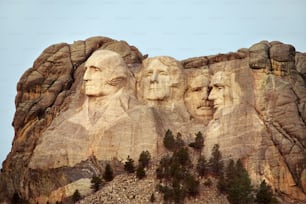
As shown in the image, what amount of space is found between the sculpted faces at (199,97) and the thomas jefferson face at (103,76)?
3846 mm

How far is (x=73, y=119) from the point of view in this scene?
54406mm

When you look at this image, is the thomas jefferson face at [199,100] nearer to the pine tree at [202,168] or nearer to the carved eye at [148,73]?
the carved eye at [148,73]

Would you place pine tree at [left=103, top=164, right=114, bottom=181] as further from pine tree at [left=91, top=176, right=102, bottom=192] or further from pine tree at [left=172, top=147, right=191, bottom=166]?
pine tree at [left=172, top=147, right=191, bottom=166]

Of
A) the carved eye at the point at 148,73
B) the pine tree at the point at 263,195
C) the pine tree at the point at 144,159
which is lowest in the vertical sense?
the pine tree at the point at 263,195

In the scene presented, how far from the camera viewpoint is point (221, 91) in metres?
53.8

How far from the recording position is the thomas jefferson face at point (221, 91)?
53.6 metres

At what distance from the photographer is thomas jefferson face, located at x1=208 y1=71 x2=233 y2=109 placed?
53625 mm

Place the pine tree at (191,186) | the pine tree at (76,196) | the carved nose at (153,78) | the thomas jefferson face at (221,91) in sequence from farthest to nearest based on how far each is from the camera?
the carved nose at (153,78) < the thomas jefferson face at (221,91) < the pine tree at (76,196) < the pine tree at (191,186)

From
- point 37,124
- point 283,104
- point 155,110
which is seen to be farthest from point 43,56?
point 283,104

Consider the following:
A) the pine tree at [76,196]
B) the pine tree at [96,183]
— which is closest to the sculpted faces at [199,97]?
the pine tree at [96,183]

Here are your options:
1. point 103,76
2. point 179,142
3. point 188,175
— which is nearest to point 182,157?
point 188,175

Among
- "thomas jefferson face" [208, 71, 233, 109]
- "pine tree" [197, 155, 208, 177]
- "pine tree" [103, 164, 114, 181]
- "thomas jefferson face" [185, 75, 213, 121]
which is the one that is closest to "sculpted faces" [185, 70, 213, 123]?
"thomas jefferson face" [185, 75, 213, 121]

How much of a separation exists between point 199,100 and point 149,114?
3433 millimetres

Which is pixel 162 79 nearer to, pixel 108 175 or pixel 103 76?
pixel 103 76
